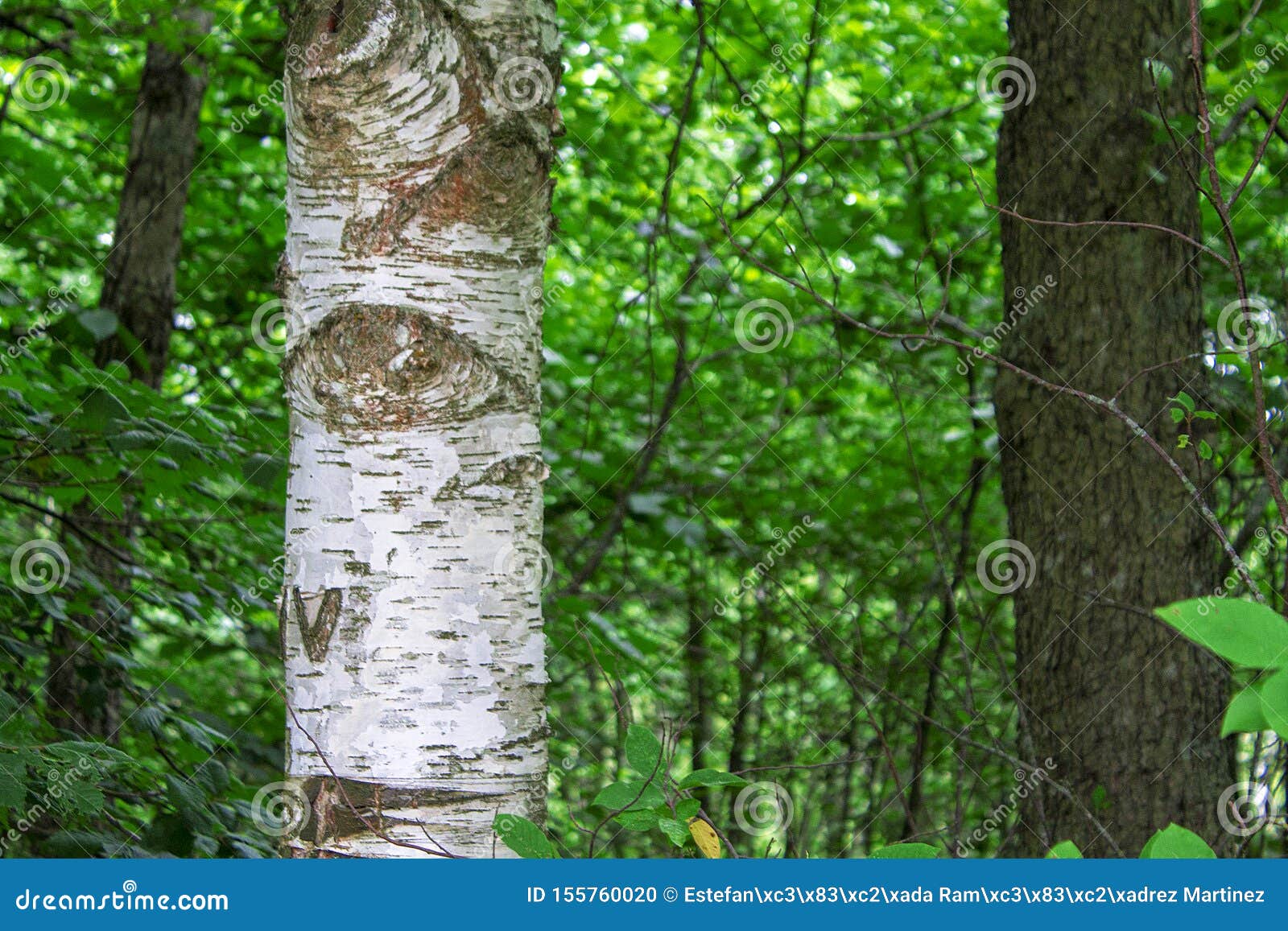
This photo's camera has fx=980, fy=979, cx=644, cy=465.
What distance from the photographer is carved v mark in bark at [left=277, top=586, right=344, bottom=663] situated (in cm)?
136

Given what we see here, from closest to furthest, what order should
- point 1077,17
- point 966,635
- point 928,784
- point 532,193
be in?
point 532,193 < point 1077,17 < point 966,635 < point 928,784

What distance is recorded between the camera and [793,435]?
16.4ft

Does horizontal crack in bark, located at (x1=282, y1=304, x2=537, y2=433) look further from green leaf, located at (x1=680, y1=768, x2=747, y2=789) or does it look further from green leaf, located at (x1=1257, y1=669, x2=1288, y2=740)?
green leaf, located at (x1=1257, y1=669, x2=1288, y2=740)

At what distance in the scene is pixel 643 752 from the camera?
105cm

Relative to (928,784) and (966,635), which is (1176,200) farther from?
(928,784)

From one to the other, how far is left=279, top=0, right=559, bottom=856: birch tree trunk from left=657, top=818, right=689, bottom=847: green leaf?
43 cm

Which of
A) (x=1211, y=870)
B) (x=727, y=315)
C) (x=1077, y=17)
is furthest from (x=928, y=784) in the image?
(x=1211, y=870)

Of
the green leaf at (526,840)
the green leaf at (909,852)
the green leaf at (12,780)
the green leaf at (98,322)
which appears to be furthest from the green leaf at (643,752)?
the green leaf at (98,322)

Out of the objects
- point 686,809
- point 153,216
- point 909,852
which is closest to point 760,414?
point 153,216

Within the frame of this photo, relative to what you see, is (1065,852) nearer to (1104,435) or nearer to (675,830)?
(675,830)

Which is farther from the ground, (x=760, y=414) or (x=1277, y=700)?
(x=760, y=414)

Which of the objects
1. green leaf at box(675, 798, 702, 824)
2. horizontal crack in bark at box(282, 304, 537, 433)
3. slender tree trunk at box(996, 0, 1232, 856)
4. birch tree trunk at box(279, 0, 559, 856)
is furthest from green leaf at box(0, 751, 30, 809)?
slender tree trunk at box(996, 0, 1232, 856)

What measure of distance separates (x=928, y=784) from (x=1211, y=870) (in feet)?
16.0

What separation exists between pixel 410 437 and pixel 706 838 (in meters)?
0.67
